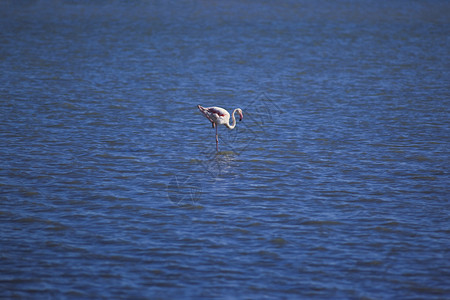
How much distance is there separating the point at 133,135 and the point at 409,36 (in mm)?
27560

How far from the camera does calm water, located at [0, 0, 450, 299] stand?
11.3 metres

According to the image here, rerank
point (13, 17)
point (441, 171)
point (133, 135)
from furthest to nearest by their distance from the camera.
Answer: point (13, 17), point (133, 135), point (441, 171)

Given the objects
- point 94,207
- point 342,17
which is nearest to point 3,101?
point 94,207

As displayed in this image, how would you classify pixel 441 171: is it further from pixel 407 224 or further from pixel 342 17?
pixel 342 17

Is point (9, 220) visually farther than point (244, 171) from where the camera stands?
No

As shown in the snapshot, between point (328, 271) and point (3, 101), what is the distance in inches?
649

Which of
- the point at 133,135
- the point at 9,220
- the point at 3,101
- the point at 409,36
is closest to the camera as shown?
the point at 9,220

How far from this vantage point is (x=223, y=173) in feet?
55.1

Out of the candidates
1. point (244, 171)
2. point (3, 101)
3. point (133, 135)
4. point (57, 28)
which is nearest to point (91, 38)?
→ point (57, 28)

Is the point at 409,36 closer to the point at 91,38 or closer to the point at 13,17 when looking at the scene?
the point at 91,38

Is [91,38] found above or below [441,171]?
above

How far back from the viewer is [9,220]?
13.4 metres

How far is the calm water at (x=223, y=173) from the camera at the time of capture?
11336 mm

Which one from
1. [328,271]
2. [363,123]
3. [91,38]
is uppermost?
[91,38]
